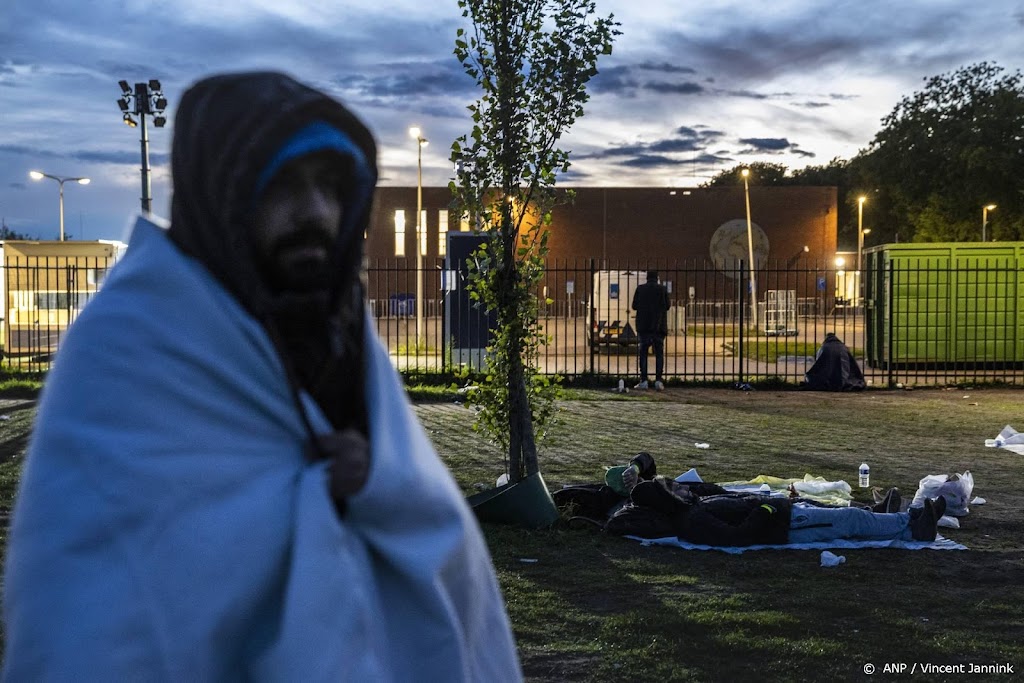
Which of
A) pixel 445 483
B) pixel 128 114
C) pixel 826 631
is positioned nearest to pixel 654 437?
pixel 826 631

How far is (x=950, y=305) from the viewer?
19422 mm

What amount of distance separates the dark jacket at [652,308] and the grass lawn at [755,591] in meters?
5.97

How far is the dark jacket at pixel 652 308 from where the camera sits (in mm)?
16625

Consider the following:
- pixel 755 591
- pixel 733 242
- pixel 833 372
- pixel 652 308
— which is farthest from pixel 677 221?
pixel 755 591

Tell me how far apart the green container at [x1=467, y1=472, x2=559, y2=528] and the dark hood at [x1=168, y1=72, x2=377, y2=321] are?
562cm

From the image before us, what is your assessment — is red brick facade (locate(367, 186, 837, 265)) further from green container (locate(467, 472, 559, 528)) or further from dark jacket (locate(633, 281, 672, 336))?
green container (locate(467, 472, 559, 528))

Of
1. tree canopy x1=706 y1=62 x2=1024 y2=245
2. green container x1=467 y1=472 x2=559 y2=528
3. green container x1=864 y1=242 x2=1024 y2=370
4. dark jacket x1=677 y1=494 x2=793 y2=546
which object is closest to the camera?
dark jacket x1=677 y1=494 x2=793 y2=546

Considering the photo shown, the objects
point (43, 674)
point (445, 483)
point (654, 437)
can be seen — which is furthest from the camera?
point (654, 437)

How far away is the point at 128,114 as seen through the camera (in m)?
21.5

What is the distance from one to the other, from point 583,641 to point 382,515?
3.72 m

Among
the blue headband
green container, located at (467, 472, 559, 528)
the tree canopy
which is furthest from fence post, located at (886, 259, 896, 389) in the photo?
the tree canopy

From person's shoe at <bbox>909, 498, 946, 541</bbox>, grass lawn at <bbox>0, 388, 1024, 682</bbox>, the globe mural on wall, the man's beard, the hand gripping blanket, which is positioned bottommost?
grass lawn at <bbox>0, 388, 1024, 682</bbox>

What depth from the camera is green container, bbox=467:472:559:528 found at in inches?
279

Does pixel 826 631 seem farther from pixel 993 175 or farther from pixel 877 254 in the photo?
pixel 993 175
